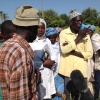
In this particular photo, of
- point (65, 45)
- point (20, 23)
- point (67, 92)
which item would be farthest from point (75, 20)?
point (20, 23)

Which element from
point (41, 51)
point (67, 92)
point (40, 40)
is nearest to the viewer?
Answer: point (41, 51)

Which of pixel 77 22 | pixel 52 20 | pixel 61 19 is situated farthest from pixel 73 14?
pixel 61 19

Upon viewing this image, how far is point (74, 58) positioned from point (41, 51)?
0.68m

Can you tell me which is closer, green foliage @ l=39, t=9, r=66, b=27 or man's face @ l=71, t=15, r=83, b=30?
man's face @ l=71, t=15, r=83, b=30

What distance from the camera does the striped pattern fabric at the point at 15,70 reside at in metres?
1.99

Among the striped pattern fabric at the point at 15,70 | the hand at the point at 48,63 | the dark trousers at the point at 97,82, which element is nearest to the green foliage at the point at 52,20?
the dark trousers at the point at 97,82

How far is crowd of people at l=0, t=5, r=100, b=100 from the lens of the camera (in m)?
2.02

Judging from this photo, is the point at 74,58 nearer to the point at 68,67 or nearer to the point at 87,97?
the point at 68,67

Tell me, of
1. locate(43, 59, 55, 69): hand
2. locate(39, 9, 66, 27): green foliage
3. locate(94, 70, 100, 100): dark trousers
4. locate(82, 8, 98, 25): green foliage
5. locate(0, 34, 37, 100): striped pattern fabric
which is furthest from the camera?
locate(82, 8, 98, 25): green foliage

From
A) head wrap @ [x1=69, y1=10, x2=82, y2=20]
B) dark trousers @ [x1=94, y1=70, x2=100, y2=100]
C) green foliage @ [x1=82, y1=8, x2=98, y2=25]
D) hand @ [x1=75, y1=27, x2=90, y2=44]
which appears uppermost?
head wrap @ [x1=69, y1=10, x2=82, y2=20]

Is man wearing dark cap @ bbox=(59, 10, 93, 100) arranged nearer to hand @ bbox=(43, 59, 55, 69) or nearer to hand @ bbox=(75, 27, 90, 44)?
hand @ bbox=(75, 27, 90, 44)

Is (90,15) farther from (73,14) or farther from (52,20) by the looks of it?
(73,14)

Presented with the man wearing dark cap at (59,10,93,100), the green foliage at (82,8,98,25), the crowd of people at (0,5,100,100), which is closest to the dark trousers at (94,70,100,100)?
the crowd of people at (0,5,100,100)

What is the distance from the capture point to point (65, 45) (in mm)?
4117
